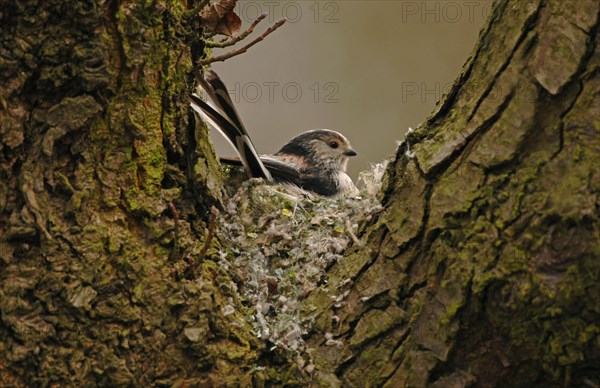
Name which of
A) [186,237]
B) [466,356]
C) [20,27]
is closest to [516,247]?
[466,356]

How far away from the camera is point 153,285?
218cm

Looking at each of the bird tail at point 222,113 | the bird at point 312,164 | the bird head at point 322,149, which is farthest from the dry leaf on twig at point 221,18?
the bird head at point 322,149

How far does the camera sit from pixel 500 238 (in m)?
1.98

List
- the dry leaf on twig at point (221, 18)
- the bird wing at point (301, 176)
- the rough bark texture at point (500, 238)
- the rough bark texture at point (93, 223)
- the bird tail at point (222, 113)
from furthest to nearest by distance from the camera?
the bird wing at point (301, 176), the bird tail at point (222, 113), the dry leaf on twig at point (221, 18), the rough bark texture at point (93, 223), the rough bark texture at point (500, 238)

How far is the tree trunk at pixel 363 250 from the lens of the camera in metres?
1.94

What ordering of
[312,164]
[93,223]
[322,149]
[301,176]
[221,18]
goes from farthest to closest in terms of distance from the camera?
[322,149] < [312,164] < [301,176] < [221,18] < [93,223]

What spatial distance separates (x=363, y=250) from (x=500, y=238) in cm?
55

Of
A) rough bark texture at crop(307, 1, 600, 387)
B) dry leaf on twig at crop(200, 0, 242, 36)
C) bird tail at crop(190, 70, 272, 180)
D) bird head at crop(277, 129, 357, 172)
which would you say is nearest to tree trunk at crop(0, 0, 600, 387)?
rough bark texture at crop(307, 1, 600, 387)

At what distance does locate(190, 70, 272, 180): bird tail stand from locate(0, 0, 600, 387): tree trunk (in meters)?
0.36

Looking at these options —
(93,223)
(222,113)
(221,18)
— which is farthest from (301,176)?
(93,223)

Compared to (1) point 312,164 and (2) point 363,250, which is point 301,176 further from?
(2) point 363,250

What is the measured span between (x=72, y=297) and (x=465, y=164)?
3.97 ft

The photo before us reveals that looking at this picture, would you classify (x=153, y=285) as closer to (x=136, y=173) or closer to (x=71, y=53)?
(x=136, y=173)

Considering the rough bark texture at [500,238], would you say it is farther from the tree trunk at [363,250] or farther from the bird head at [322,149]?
the bird head at [322,149]
